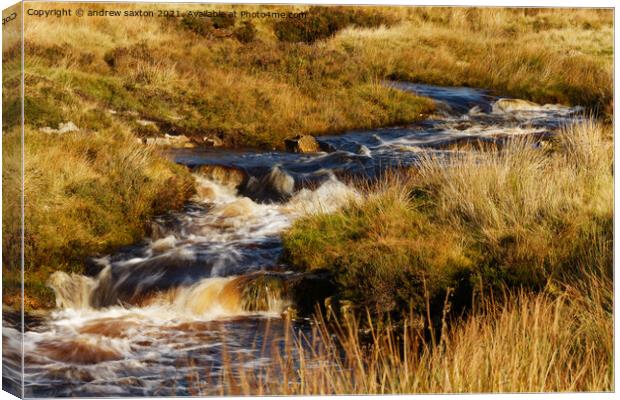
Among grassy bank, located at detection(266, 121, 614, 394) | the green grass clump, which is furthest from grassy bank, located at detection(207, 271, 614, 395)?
the green grass clump

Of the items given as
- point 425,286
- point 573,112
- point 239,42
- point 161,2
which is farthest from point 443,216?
point 161,2

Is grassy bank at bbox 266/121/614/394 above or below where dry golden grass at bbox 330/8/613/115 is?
below

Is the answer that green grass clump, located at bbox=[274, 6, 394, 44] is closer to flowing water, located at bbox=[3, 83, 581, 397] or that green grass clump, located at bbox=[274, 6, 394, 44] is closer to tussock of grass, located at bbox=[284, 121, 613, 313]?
flowing water, located at bbox=[3, 83, 581, 397]

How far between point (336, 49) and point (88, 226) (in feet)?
8.10

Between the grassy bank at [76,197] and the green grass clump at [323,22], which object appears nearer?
the grassy bank at [76,197]

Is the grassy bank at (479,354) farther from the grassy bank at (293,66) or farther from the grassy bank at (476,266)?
the grassy bank at (293,66)

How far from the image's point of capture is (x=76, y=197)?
31.1 ft

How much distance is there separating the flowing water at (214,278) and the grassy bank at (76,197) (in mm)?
122

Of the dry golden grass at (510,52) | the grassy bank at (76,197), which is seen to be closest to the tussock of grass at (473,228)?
the dry golden grass at (510,52)

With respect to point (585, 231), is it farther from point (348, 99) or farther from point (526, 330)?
point (348, 99)

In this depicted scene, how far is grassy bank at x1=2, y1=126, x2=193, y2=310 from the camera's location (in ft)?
30.5

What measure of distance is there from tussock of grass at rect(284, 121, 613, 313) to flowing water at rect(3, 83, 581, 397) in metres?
0.17

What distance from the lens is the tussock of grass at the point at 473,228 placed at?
9.64 m

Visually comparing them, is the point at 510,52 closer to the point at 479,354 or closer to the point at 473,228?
the point at 473,228
